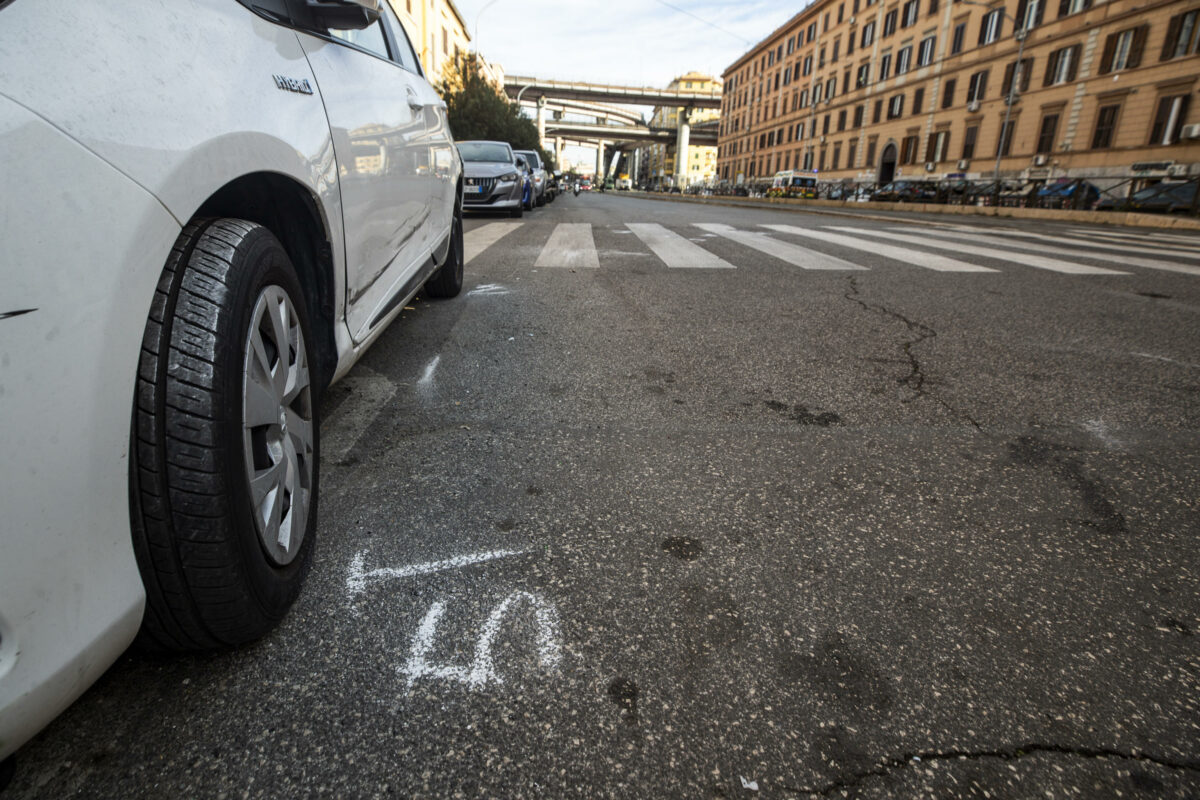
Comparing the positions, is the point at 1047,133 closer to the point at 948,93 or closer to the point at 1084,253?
the point at 948,93

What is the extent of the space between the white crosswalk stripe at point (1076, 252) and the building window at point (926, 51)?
3892 centimetres

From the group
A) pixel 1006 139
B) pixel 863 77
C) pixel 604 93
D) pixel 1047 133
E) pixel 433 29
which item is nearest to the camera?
Answer: pixel 1047 133

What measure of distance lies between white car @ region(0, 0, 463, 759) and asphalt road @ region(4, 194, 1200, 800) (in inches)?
8.0

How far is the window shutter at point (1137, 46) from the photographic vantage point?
27906mm

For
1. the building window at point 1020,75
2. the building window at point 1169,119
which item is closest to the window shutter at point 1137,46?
the building window at point 1169,119

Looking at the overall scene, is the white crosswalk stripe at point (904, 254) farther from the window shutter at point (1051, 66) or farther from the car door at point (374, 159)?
the window shutter at point (1051, 66)

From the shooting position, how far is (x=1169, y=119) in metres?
26.9

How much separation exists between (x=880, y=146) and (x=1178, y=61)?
69.8ft

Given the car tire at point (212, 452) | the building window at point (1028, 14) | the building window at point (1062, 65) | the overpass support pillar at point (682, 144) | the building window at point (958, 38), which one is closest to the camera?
the car tire at point (212, 452)

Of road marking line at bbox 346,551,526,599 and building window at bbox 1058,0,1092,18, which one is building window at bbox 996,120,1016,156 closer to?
building window at bbox 1058,0,1092,18

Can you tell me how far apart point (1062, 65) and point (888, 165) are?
1546cm

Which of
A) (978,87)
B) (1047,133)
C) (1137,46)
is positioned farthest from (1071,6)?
(978,87)

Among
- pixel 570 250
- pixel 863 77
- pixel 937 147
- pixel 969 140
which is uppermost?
pixel 863 77

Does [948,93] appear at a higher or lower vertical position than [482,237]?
higher
